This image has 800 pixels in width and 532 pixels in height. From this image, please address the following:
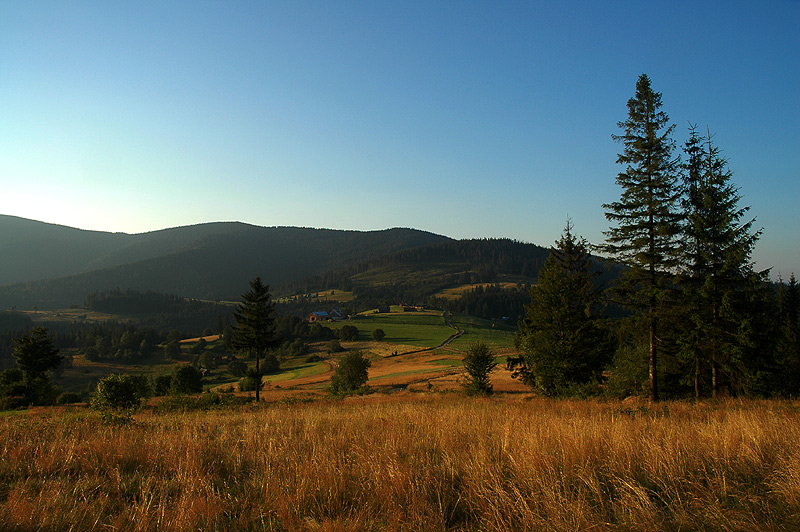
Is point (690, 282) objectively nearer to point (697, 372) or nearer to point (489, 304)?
point (697, 372)

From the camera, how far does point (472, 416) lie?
9062 mm

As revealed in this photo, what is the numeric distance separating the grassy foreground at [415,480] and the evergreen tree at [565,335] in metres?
20.7

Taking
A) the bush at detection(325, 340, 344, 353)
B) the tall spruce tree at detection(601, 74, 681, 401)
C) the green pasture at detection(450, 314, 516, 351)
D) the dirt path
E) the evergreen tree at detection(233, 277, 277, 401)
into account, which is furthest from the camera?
the bush at detection(325, 340, 344, 353)

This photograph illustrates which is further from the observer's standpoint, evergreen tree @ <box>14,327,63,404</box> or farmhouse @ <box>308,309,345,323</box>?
farmhouse @ <box>308,309,345,323</box>

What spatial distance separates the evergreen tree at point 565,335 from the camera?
88.2 feet

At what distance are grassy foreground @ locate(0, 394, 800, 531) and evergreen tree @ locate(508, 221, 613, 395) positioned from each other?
2072 centimetres

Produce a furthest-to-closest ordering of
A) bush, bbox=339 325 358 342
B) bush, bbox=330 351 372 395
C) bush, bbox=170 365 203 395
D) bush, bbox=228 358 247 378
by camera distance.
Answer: bush, bbox=339 325 358 342, bush, bbox=228 358 247 378, bush, bbox=330 351 372 395, bush, bbox=170 365 203 395

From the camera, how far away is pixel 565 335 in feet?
90.7

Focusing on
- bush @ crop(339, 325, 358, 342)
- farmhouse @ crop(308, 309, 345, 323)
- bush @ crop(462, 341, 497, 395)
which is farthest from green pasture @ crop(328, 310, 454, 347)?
bush @ crop(462, 341, 497, 395)

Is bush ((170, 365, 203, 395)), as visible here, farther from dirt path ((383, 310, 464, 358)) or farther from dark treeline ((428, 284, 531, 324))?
dark treeline ((428, 284, 531, 324))

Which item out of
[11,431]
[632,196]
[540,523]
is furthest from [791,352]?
[11,431]

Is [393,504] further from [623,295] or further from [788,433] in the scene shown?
[623,295]

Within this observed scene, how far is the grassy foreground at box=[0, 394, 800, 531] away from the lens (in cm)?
379

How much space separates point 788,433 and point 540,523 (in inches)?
212
